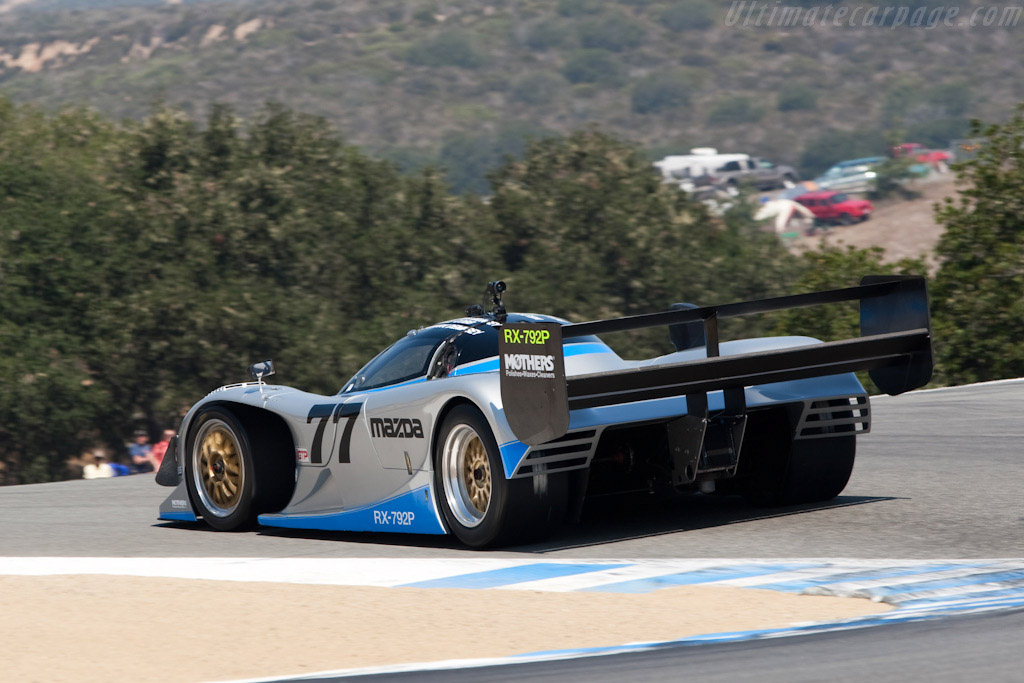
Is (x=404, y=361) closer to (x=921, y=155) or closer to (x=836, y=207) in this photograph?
(x=836, y=207)

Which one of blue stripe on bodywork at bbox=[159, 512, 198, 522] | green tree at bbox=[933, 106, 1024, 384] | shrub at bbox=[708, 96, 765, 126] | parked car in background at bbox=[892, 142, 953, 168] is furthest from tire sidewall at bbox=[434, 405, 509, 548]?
shrub at bbox=[708, 96, 765, 126]

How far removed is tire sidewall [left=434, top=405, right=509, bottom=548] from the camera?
7020mm

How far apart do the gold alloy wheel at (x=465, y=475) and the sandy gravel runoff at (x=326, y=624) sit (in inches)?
39.8

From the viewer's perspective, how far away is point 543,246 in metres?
41.1

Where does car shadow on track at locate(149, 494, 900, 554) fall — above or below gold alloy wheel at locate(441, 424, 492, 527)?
below

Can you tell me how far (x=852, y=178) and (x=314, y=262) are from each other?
290ft

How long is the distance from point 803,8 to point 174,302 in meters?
158

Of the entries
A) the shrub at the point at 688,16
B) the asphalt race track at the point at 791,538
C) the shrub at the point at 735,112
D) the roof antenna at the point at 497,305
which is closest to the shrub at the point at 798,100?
the shrub at the point at 735,112

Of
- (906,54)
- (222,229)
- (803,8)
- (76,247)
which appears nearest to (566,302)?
(222,229)

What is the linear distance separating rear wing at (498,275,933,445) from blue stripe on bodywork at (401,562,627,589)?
2.06ft

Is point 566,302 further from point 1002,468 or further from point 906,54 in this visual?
point 906,54

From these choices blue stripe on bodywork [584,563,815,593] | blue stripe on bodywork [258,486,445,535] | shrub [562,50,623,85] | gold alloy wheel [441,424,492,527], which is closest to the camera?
blue stripe on bodywork [584,563,815,593]

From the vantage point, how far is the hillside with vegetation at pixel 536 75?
14638cm

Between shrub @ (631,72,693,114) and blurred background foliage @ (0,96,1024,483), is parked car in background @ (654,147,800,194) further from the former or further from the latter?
blurred background foliage @ (0,96,1024,483)
